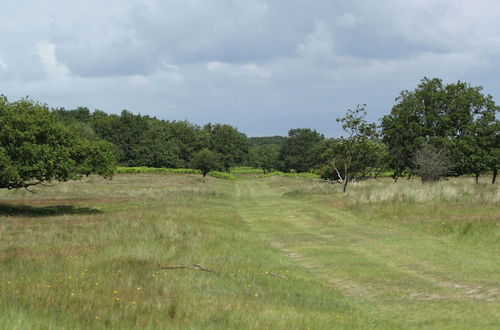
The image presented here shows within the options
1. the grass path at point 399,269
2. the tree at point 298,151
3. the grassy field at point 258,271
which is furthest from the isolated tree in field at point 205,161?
the grass path at point 399,269

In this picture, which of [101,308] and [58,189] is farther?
[58,189]

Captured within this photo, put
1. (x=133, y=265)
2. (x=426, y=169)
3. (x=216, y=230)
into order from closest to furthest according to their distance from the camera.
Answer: (x=133, y=265) < (x=216, y=230) < (x=426, y=169)

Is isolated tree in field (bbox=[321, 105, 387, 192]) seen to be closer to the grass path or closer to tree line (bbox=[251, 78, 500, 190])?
tree line (bbox=[251, 78, 500, 190])

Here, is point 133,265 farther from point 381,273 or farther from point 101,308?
point 381,273

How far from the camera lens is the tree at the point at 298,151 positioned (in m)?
151

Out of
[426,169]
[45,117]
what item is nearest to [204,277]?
[45,117]

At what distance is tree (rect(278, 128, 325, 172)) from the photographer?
151m

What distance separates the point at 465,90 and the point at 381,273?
49.4 metres

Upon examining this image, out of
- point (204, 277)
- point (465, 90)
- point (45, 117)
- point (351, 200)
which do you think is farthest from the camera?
point (465, 90)

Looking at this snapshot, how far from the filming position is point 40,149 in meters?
28.4

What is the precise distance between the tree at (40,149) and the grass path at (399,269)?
42.2ft

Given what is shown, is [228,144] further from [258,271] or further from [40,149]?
[258,271]

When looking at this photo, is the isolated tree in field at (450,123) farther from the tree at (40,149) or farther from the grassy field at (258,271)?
the tree at (40,149)

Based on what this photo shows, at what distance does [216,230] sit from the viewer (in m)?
21.8
